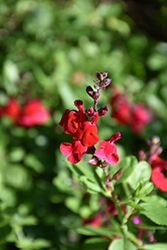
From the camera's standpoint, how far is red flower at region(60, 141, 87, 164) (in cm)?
79

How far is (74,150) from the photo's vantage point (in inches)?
31.5

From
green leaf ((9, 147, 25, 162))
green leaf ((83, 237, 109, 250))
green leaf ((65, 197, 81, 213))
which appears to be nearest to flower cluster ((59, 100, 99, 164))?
green leaf ((83, 237, 109, 250))

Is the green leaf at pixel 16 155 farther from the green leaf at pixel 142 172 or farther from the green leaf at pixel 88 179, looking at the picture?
the green leaf at pixel 142 172

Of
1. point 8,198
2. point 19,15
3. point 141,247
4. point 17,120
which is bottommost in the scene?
point 8,198

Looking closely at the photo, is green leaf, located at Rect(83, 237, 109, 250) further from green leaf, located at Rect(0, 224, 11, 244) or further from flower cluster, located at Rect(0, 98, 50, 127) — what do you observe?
flower cluster, located at Rect(0, 98, 50, 127)

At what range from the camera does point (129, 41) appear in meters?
2.62

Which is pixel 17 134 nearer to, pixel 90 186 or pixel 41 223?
pixel 41 223

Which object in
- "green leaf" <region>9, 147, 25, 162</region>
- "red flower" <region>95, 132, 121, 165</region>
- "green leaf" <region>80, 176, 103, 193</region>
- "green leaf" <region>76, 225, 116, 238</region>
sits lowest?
"green leaf" <region>9, 147, 25, 162</region>

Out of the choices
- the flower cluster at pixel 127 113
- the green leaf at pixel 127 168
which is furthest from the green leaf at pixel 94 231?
the flower cluster at pixel 127 113

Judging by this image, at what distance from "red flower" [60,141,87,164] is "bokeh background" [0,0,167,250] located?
43 centimetres

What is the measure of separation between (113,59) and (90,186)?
170cm

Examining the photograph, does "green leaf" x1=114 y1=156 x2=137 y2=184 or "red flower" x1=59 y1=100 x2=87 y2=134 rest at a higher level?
"red flower" x1=59 y1=100 x2=87 y2=134


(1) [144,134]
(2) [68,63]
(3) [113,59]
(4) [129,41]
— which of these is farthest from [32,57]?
(1) [144,134]

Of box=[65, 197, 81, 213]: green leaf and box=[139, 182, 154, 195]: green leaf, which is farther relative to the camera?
box=[65, 197, 81, 213]: green leaf
